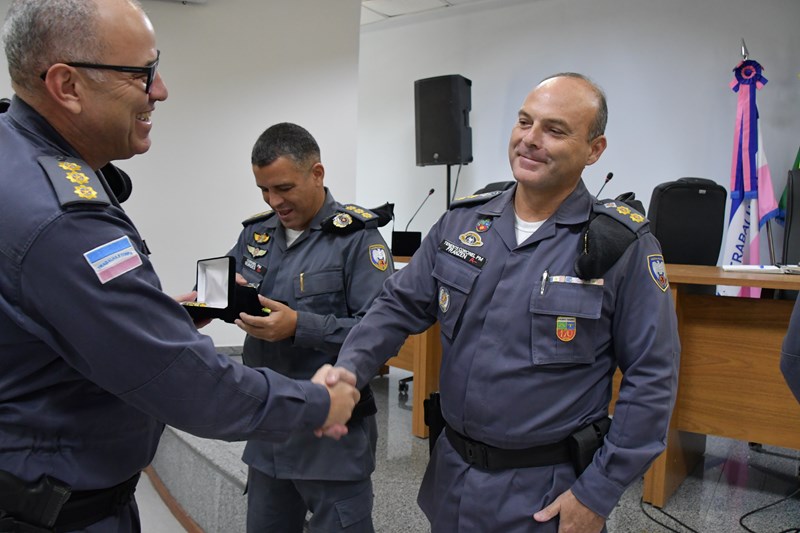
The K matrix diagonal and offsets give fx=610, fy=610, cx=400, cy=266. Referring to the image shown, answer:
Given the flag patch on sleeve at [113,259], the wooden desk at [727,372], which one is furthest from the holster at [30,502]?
the wooden desk at [727,372]

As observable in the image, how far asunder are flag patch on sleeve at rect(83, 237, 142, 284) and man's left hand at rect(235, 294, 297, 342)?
59cm

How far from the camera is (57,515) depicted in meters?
0.94

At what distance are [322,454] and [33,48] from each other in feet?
3.50

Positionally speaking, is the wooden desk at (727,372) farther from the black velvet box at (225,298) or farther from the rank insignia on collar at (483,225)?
the black velvet box at (225,298)

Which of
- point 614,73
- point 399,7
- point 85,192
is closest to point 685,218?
point 614,73

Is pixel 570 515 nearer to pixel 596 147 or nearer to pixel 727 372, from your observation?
pixel 596 147

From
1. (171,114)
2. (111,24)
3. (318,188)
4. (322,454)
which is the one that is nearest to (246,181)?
(171,114)

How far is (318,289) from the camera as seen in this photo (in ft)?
5.41

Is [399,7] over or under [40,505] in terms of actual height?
over

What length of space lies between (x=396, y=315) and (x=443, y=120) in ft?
15.0

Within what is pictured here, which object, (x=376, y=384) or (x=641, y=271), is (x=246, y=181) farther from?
(x=641, y=271)

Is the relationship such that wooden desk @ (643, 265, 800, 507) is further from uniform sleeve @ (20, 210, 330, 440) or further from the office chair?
uniform sleeve @ (20, 210, 330, 440)

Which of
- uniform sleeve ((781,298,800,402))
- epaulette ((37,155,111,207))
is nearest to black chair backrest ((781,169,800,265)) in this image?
uniform sleeve ((781,298,800,402))

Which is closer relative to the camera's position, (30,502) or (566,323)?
(30,502)
